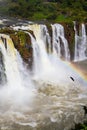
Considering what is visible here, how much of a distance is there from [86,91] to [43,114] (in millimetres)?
6426

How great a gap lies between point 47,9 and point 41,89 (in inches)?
954

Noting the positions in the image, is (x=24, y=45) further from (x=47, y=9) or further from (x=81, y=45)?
(x=47, y=9)

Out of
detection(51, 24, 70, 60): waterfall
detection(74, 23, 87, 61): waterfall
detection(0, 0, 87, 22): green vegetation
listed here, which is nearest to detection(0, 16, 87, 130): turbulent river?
detection(51, 24, 70, 60): waterfall

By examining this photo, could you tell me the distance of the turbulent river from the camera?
30922 mm

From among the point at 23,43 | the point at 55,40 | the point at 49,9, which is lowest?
the point at 55,40

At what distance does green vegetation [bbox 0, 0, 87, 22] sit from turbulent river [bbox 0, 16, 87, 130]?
9.02 meters

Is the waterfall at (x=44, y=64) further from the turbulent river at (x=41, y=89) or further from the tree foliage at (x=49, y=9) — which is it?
the tree foliage at (x=49, y=9)

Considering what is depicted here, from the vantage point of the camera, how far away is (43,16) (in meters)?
55.5

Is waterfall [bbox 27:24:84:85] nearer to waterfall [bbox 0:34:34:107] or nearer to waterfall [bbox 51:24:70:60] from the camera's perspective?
waterfall [bbox 51:24:70:60]

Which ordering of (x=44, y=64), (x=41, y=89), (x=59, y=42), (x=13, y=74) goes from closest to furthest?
(x=41, y=89), (x=13, y=74), (x=44, y=64), (x=59, y=42)

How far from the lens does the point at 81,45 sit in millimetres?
48469

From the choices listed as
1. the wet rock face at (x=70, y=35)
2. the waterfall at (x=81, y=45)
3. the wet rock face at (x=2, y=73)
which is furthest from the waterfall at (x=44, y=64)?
the wet rock face at (x=2, y=73)

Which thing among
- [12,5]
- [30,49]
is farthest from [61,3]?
[30,49]

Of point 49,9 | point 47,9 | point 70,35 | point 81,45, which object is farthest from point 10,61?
point 49,9
